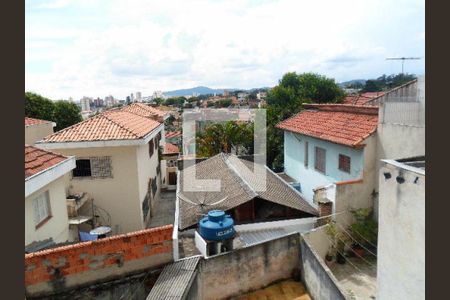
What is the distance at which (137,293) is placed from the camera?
869 centimetres

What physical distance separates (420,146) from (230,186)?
785cm

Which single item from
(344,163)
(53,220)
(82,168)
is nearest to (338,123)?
(344,163)

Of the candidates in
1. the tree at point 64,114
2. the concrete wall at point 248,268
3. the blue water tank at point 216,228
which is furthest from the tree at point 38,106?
the concrete wall at point 248,268

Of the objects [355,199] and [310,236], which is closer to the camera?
[310,236]

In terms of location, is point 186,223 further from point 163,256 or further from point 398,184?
point 398,184

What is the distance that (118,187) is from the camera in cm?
1374

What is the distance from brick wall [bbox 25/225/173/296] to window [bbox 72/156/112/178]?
5683 millimetres

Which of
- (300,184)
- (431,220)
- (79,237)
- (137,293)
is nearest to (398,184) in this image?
(431,220)

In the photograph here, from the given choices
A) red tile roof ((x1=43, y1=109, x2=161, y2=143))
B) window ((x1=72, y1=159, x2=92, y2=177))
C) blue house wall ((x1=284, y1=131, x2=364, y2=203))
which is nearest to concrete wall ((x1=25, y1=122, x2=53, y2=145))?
red tile roof ((x1=43, y1=109, x2=161, y2=143))

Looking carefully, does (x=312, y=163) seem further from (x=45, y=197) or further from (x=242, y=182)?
(x=45, y=197)

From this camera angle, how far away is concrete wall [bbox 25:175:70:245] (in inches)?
330

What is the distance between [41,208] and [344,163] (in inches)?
483

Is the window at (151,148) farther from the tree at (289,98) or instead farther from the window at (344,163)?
the tree at (289,98)

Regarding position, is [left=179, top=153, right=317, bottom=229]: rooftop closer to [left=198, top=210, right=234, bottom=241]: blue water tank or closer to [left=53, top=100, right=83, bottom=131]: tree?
[left=198, top=210, right=234, bottom=241]: blue water tank
